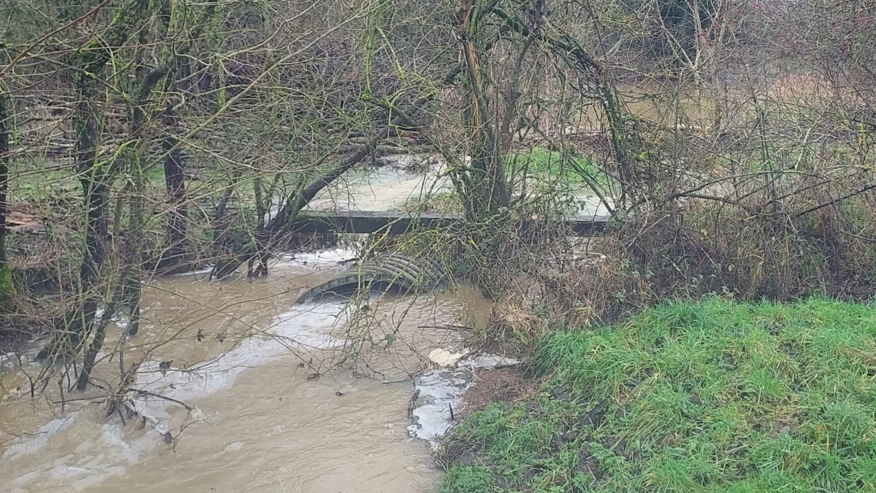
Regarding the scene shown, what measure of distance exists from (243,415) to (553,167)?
4.70m

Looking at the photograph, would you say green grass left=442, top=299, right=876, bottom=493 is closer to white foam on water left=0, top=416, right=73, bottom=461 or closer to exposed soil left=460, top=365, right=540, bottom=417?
exposed soil left=460, top=365, right=540, bottom=417

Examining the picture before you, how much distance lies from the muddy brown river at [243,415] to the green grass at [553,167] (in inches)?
67.8

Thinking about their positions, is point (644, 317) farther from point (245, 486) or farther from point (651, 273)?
point (245, 486)

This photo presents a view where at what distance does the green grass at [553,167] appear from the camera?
864 cm

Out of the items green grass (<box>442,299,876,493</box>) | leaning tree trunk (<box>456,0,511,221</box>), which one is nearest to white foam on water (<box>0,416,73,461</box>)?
green grass (<box>442,299,876,493</box>)

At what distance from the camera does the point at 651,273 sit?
7672 millimetres

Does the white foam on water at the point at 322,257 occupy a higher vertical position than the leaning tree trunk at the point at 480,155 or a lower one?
lower

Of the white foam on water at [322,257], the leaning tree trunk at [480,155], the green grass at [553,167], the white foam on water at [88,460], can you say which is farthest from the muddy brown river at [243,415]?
the white foam on water at [322,257]

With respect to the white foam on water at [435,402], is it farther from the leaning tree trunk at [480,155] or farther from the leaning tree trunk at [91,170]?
the leaning tree trunk at [91,170]

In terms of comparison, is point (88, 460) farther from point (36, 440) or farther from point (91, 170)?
point (91, 170)

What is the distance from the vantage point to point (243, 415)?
7254mm

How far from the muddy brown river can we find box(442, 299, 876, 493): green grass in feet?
3.18

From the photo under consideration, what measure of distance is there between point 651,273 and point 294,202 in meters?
5.52

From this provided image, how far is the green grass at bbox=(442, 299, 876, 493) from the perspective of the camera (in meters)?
4.93
